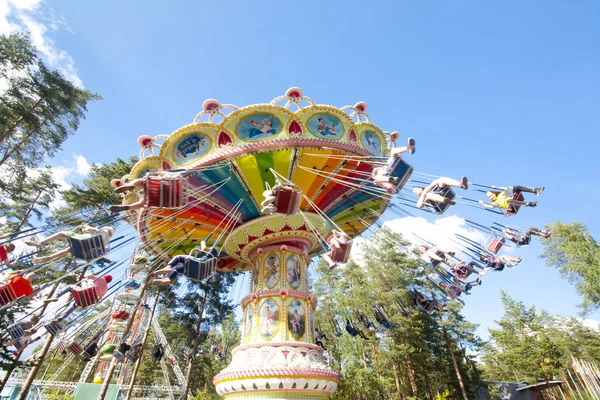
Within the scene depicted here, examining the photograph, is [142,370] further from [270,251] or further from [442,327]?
[270,251]

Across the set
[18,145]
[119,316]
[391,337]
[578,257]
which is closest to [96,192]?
[18,145]

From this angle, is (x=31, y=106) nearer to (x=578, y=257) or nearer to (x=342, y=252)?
(x=342, y=252)

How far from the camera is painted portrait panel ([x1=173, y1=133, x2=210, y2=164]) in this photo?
823cm

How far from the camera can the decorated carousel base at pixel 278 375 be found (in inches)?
283

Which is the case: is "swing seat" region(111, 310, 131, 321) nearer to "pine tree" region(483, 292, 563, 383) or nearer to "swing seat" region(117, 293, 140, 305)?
"swing seat" region(117, 293, 140, 305)

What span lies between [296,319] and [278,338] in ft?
2.07

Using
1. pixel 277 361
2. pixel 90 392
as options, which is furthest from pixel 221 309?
pixel 277 361

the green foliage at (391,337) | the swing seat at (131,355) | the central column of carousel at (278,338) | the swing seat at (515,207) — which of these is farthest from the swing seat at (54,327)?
the green foliage at (391,337)

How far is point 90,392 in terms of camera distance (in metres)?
17.9

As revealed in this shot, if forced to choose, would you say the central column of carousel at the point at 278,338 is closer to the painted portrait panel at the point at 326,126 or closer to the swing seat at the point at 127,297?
the painted portrait panel at the point at 326,126

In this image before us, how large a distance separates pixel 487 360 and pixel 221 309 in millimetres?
42758

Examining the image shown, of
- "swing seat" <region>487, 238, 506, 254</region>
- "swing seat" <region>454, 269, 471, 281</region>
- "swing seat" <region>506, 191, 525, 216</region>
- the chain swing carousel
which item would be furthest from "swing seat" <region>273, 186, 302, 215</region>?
"swing seat" <region>487, 238, 506, 254</region>

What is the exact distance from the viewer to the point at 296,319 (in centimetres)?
844

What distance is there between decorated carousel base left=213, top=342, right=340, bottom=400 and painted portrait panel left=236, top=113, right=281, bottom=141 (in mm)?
4897
